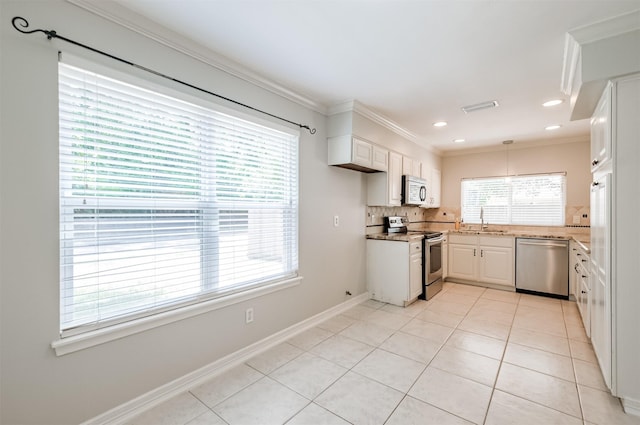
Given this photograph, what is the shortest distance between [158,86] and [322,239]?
2.06 m

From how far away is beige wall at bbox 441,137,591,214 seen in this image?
14.7 ft

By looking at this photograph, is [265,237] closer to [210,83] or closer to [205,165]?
→ [205,165]

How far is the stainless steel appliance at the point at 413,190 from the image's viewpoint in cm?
421

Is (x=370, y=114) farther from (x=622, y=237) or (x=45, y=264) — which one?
(x=45, y=264)

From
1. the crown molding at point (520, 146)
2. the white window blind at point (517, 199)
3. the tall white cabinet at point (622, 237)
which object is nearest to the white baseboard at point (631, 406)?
the tall white cabinet at point (622, 237)

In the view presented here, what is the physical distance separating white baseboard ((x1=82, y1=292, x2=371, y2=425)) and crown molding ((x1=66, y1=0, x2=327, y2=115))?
2264 millimetres

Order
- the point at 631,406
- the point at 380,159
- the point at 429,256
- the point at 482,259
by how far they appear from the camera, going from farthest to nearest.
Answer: the point at 482,259
the point at 429,256
the point at 380,159
the point at 631,406

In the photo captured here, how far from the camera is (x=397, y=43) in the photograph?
2045mm

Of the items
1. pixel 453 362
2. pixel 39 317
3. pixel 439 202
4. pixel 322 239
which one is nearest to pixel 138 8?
pixel 39 317

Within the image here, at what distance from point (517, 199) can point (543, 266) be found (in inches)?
49.6

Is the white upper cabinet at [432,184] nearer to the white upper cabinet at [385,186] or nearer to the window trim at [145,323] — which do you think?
the white upper cabinet at [385,186]

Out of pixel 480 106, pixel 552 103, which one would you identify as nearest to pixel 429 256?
pixel 480 106

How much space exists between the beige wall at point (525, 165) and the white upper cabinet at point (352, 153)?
2.67 m

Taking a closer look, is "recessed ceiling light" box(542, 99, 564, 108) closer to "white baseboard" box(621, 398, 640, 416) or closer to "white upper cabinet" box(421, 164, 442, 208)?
"white upper cabinet" box(421, 164, 442, 208)
